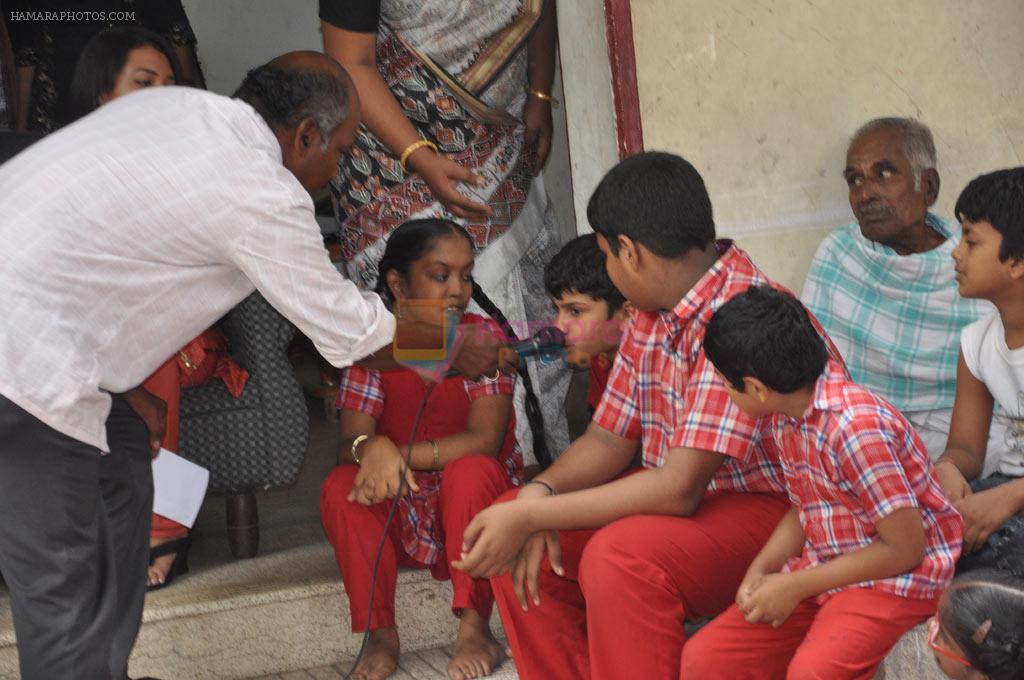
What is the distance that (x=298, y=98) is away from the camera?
8.36 feet

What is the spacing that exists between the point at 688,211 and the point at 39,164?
1222 millimetres

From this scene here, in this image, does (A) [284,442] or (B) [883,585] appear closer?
(B) [883,585]

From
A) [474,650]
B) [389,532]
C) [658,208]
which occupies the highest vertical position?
Answer: [658,208]

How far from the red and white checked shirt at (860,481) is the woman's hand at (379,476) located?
110 centimetres

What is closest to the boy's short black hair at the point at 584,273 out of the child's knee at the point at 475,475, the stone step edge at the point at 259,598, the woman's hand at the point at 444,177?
the woman's hand at the point at 444,177

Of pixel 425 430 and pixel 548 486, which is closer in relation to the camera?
pixel 548 486

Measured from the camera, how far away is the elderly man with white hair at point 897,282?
3432mm

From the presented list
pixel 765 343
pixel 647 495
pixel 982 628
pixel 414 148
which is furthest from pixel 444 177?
pixel 982 628

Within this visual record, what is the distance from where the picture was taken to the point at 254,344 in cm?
355

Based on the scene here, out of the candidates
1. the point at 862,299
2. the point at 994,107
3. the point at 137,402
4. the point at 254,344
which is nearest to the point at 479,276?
the point at 254,344

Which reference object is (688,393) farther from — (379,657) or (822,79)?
(822,79)

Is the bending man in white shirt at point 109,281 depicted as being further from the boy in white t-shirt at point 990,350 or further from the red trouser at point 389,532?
the boy in white t-shirt at point 990,350

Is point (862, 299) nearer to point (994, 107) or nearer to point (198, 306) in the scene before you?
point (994, 107)

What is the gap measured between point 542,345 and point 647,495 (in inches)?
23.1
